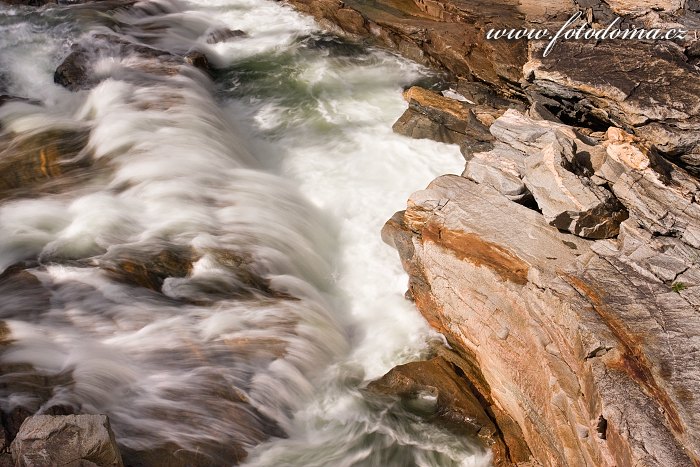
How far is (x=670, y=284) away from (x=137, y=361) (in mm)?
5702

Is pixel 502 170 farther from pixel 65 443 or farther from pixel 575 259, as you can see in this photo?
pixel 65 443

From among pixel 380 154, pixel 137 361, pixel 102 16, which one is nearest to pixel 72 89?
pixel 102 16

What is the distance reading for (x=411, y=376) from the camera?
683 cm

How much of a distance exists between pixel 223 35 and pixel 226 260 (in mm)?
9154

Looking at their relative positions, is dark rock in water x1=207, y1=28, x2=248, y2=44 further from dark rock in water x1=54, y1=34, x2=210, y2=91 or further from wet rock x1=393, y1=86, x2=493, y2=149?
wet rock x1=393, y1=86, x2=493, y2=149

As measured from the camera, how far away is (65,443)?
4590mm

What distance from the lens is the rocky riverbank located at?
16.7ft

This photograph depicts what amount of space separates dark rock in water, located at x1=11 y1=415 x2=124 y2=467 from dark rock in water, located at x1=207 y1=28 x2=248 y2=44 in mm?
11818

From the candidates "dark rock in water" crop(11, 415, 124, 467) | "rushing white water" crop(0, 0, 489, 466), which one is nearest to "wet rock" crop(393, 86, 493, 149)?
"rushing white water" crop(0, 0, 489, 466)

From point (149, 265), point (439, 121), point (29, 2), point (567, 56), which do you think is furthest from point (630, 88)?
point (29, 2)

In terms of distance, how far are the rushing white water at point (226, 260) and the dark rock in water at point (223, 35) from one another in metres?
1.86

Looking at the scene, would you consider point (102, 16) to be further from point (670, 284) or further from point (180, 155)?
point (670, 284)

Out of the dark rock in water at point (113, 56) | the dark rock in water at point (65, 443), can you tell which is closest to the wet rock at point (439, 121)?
the dark rock in water at point (113, 56)

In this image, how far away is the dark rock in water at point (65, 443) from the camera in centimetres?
455
